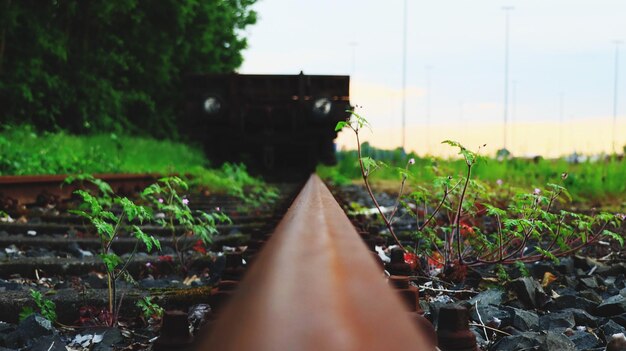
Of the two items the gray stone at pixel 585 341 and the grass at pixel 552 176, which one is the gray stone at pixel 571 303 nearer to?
the gray stone at pixel 585 341

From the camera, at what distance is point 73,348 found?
7.04ft

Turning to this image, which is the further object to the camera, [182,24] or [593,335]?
[182,24]

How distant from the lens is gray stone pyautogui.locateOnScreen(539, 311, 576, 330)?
7.06 ft

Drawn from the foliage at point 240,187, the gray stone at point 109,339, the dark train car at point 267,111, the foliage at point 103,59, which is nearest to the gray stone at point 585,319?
the gray stone at point 109,339

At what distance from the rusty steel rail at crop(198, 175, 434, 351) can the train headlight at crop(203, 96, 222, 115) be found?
42.1 ft

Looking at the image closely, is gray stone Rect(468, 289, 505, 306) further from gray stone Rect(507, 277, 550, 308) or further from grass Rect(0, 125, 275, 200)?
grass Rect(0, 125, 275, 200)

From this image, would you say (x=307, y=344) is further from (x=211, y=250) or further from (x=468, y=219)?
(x=468, y=219)

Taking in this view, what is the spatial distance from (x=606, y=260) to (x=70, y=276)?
2725 mm

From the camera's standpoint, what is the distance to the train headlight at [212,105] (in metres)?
13.8

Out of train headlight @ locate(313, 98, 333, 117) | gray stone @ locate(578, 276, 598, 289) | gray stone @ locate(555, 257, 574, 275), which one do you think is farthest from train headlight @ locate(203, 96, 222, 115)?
gray stone @ locate(578, 276, 598, 289)

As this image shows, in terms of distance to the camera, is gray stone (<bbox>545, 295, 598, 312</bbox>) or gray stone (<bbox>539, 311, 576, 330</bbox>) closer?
gray stone (<bbox>539, 311, 576, 330</bbox>)

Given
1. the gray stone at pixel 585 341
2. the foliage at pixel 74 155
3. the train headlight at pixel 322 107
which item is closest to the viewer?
the gray stone at pixel 585 341

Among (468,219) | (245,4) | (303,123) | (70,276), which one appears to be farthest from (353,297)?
(245,4)

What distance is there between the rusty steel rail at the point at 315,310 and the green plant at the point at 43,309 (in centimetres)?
147
